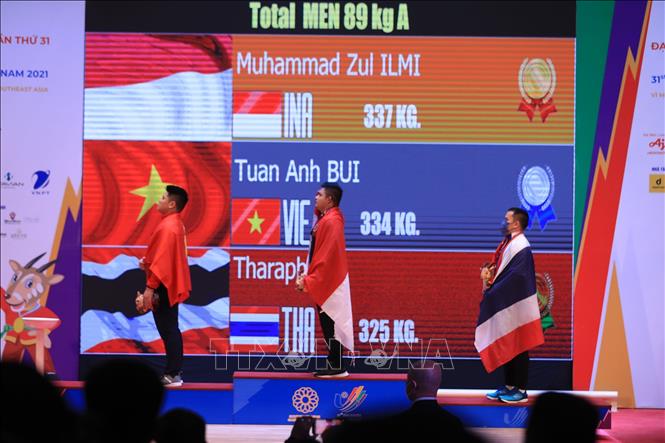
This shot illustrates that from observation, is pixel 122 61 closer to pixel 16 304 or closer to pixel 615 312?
pixel 16 304

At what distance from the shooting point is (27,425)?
1405 millimetres

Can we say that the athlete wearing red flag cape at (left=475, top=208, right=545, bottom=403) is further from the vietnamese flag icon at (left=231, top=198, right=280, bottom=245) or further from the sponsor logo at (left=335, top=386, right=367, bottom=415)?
the vietnamese flag icon at (left=231, top=198, right=280, bottom=245)

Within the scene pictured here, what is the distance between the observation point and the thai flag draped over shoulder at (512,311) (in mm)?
6711

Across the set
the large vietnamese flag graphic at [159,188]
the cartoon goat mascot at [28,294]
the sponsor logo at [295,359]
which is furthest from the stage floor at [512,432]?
the cartoon goat mascot at [28,294]

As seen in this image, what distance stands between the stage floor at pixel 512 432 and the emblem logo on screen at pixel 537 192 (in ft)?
5.61

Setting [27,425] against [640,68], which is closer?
[27,425]

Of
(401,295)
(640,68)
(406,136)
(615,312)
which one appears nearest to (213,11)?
(406,136)

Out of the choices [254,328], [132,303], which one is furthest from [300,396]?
[132,303]

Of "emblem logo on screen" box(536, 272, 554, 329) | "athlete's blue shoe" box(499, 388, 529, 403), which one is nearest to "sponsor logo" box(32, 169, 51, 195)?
"athlete's blue shoe" box(499, 388, 529, 403)

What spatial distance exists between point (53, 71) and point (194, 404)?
3.07 m

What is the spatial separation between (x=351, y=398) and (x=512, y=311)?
131 centimetres

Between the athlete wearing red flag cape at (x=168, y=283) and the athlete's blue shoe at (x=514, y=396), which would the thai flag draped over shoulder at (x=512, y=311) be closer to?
the athlete's blue shoe at (x=514, y=396)

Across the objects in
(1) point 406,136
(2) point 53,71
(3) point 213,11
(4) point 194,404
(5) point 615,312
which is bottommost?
(4) point 194,404

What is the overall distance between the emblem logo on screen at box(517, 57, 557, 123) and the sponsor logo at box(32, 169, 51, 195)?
3957mm
